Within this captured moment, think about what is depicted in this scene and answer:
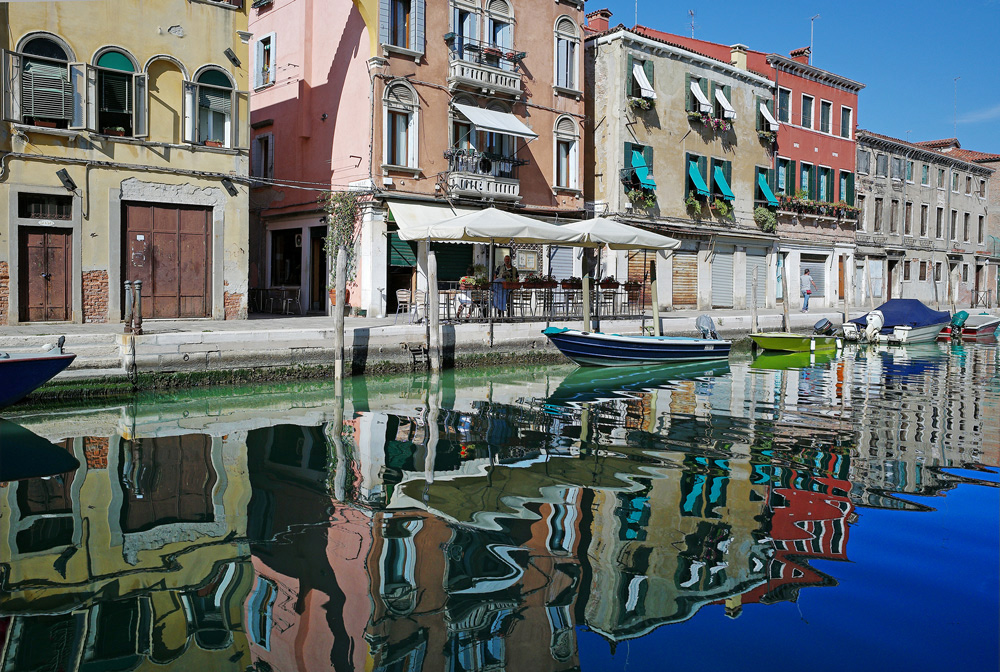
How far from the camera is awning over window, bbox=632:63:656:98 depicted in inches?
1015

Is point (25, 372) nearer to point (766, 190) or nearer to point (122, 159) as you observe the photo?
point (122, 159)

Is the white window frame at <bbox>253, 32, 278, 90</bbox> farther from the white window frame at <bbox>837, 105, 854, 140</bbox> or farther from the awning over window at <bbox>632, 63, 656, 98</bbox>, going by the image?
the white window frame at <bbox>837, 105, 854, 140</bbox>

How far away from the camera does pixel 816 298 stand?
33.6m

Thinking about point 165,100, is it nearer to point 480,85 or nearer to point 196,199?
point 196,199

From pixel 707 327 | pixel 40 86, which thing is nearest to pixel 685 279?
pixel 707 327

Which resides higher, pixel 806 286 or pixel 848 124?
pixel 848 124

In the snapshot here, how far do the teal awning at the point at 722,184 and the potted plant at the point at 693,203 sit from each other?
3.62 feet

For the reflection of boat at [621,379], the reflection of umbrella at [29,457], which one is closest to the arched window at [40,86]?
the reflection of umbrella at [29,457]

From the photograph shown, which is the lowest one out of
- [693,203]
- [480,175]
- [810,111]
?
[480,175]

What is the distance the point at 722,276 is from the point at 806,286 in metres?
5.45

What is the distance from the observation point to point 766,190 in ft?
99.9

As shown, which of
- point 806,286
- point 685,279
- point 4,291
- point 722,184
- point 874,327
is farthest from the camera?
point 806,286

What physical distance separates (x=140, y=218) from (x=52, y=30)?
3793 mm

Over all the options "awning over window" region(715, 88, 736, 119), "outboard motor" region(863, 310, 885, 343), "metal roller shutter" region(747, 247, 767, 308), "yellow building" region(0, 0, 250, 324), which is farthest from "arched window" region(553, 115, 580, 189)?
"outboard motor" region(863, 310, 885, 343)
